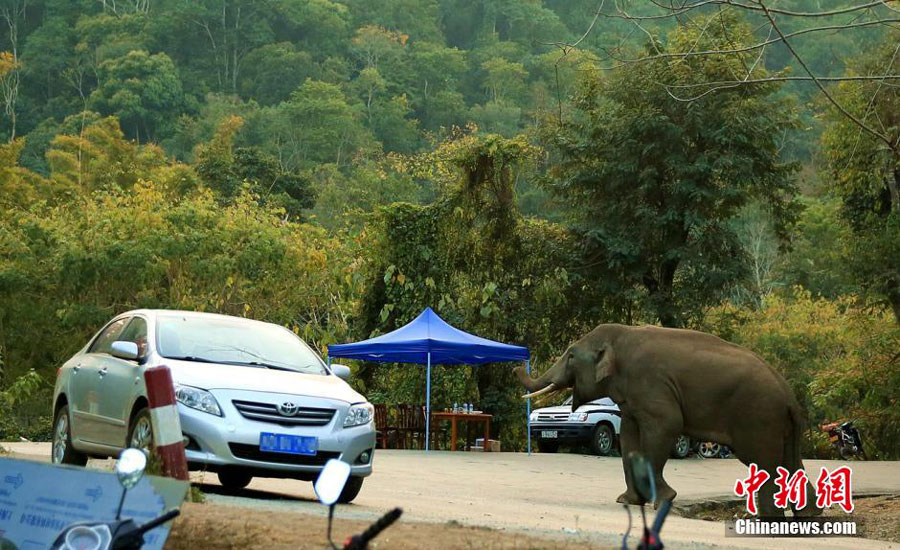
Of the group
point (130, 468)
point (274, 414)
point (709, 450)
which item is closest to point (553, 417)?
point (709, 450)

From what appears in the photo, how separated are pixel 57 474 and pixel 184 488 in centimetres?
99

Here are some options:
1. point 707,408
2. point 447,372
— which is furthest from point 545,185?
point 707,408

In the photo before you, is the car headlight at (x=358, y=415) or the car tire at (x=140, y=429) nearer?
the car tire at (x=140, y=429)

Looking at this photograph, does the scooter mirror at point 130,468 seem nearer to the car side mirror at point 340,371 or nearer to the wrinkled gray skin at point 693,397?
the car side mirror at point 340,371

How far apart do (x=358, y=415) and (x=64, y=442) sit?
10.1 feet

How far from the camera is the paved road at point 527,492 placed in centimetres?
1034

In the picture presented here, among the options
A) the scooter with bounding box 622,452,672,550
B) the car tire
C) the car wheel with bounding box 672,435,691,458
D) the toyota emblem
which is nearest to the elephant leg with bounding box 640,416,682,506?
the toyota emblem

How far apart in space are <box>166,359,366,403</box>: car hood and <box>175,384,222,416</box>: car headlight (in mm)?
61

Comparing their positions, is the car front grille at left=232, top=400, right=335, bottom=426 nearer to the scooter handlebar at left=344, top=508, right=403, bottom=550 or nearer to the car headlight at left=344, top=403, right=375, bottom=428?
the car headlight at left=344, top=403, right=375, bottom=428

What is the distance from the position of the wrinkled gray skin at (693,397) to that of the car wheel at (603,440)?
49.3 ft

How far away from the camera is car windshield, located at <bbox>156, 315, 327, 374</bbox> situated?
1196cm

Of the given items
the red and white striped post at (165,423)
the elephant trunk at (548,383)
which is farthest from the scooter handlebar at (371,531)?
the elephant trunk at (548,383)

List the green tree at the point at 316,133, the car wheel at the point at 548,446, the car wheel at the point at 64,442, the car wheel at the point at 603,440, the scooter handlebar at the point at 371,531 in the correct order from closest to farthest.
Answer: the scooter handlebar at the point at 371,531
the car wheel at the point at 64,442
the car wheel at the point at 603,440
the car wheel at the point at 548,446
the green tree at the point at 316,133

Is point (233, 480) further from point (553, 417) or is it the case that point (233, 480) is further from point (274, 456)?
point (553, 417)
